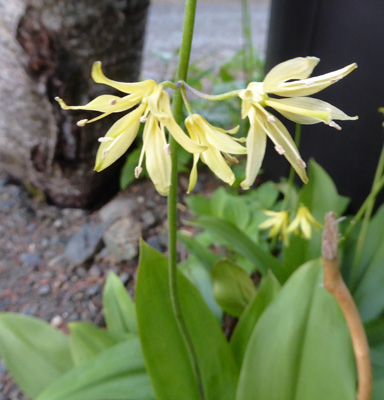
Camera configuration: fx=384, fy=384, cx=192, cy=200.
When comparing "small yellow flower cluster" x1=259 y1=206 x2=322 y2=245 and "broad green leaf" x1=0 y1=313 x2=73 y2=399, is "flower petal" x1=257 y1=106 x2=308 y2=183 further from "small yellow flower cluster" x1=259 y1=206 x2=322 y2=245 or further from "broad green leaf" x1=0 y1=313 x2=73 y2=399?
"broad green leaf" x1=0 y1=313 x2=73 y2=399

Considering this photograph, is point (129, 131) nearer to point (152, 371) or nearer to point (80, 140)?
point (152, 371)

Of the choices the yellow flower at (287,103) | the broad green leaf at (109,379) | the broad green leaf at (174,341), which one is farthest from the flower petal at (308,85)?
the broad green leaf at (109,379)

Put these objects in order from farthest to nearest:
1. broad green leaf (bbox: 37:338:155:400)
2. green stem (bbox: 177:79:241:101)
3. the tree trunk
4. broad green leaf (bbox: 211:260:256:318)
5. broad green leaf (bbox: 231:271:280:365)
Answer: the tree trunk, broad green leaf (bbox: 211:260:256:318), broad green leaf (bbox: 231:271:280:365), broad green leaf (bbox: 37:338:155:400), green stem (bbox: 177:79:241:101)

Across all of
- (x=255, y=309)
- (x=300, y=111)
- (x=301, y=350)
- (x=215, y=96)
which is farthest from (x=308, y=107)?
(x=255, y=309)

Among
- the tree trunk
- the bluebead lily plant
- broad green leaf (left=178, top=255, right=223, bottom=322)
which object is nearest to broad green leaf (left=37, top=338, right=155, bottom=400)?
the bluebead lily plant

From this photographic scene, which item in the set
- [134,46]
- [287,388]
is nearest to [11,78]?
[134,46]

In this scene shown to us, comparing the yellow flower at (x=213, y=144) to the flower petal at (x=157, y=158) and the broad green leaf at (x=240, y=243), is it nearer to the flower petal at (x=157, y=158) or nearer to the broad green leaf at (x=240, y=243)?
the flower petal at (x=157, y=158)
